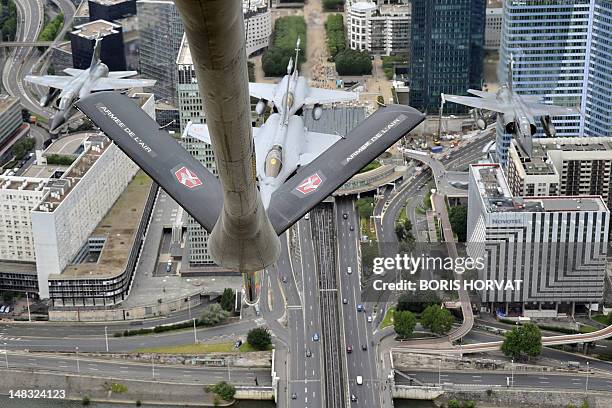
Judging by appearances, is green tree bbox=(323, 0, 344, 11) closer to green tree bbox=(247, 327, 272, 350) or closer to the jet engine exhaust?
green tree bbox=(247, 327, 272, 350)

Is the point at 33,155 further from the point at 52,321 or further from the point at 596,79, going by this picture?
the point at 596,79

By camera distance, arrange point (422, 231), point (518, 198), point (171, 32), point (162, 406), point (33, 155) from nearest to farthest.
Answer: point (162, 406), point (518, 198), point (422, 231), point (33, 155), point (171, 32)

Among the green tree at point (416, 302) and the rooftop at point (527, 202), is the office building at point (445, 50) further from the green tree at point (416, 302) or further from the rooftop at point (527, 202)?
the green tree at point (416, 302)

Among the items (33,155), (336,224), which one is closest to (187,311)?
(336,224)

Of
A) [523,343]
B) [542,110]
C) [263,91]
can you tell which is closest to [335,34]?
[542,110]

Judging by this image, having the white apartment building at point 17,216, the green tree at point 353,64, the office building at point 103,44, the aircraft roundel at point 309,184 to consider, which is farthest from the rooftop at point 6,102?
the aircraft roundel at point 309,184

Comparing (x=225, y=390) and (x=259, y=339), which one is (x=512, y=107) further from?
(x=225, y=390)
